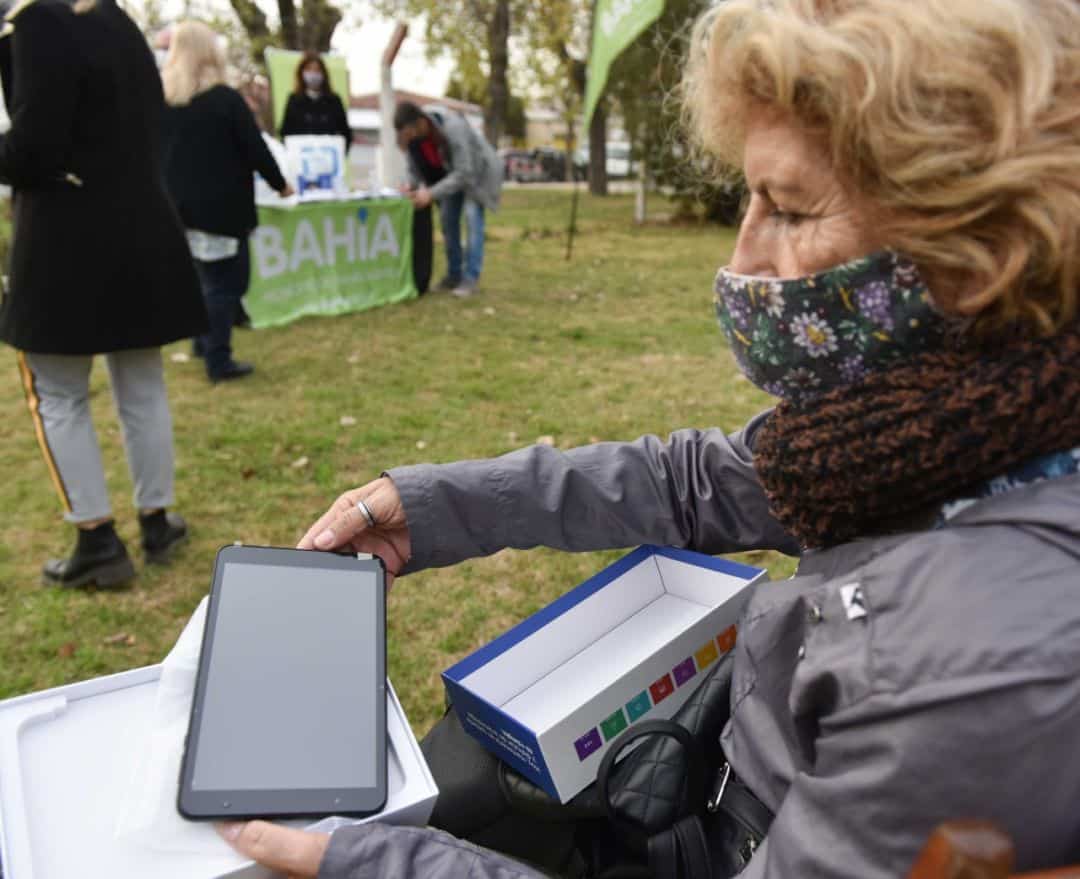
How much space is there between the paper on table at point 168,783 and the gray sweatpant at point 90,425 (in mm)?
2101

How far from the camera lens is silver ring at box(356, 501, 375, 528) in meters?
1.53

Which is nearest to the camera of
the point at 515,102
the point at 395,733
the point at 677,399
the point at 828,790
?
the point at 828,790

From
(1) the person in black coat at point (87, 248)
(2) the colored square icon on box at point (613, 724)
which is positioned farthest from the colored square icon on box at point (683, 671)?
(1) the person in black coat at point (87, 248)

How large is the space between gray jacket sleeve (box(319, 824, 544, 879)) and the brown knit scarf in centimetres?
54

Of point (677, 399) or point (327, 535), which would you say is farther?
point (677, 399)

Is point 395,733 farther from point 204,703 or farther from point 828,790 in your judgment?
point 828,790

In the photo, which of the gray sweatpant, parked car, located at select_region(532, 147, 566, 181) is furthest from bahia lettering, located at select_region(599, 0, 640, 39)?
parked car, located at select_region(532, 147, 566, 181)

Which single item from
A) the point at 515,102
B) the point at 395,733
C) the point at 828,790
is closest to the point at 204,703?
the point at 395,733

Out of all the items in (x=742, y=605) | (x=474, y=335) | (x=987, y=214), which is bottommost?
(x=474, y=335)

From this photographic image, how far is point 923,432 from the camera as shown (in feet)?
3.10

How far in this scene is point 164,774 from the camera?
1.12 meters

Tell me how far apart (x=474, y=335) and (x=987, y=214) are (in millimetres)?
6151

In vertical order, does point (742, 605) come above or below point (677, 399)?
above

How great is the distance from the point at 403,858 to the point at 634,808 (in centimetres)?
37
